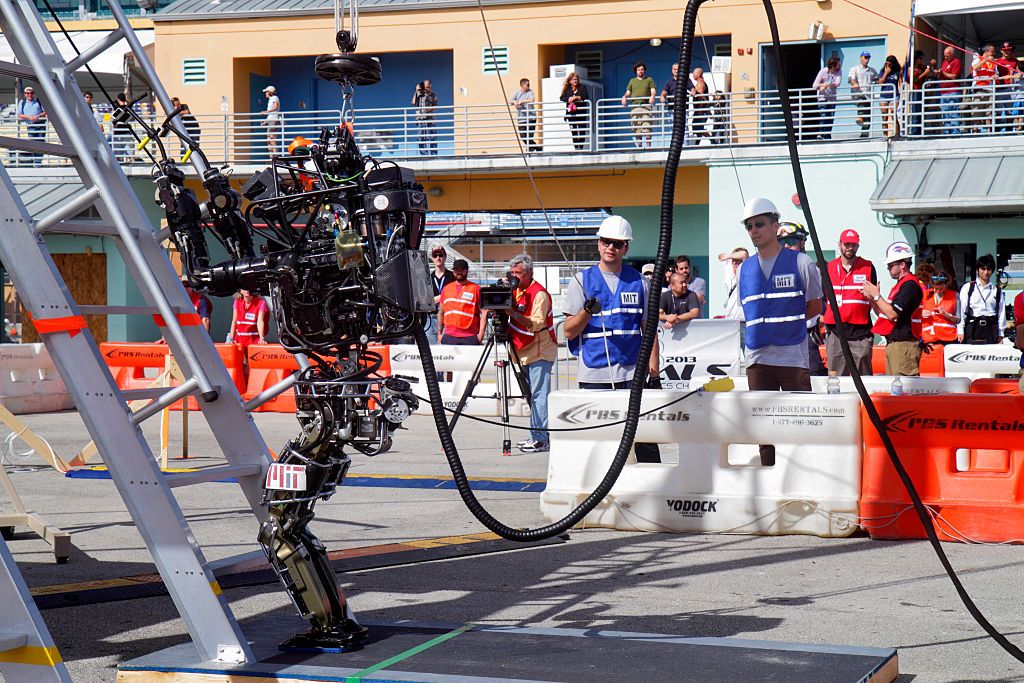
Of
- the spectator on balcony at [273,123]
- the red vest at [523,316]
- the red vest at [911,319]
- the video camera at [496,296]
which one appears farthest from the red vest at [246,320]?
the spectator on balcony at [273,123]

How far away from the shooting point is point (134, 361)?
1923 centimetres

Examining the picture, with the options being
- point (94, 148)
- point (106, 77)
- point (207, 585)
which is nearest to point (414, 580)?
point (207, 585)

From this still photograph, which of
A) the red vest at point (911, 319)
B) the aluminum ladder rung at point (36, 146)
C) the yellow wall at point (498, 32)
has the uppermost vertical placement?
the yellow wall at point (498, 32)

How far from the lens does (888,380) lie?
11.1 metres

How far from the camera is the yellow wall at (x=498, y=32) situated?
100 ft

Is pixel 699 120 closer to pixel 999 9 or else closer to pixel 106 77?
pixel 999 9

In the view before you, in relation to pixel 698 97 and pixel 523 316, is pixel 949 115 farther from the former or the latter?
pixel 523 316

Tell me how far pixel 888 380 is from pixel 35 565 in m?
7.13

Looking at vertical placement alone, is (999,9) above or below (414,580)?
above

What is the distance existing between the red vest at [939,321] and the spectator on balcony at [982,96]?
7.31 m

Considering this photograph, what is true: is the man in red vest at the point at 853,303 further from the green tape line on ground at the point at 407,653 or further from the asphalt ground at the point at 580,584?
the green tape line on ground at the point at 407,653

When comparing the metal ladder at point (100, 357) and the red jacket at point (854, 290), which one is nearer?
the metal ladder at point (100, 357)

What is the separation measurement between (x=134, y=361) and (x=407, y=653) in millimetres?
15023

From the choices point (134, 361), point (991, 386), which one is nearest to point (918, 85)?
point (134, 361)
